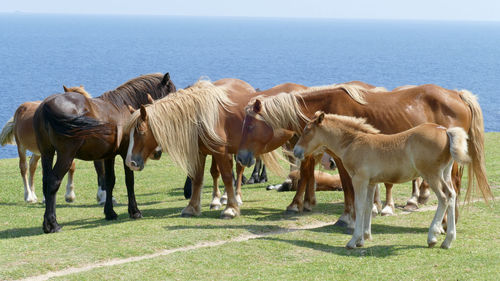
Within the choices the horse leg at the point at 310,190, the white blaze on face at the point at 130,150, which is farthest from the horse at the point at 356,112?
the white blaze on face at the point at 130,150

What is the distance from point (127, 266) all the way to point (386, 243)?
342 centimetres

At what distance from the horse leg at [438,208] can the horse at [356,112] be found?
1545 millimetres

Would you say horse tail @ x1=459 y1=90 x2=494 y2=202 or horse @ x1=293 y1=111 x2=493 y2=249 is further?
horse tail @ x1=459 y1=90 x2=494 y2=202

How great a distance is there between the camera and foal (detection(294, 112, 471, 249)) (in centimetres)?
795

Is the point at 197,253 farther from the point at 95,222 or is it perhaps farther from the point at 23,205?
the point at 23,205

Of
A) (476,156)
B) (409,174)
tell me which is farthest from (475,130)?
(409,174)

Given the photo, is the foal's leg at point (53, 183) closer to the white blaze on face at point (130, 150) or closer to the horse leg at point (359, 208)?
the white blaze on face at point (130, 150)

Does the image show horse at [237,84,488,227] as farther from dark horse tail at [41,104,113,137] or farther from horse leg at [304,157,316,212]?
dark horse tail at [41,104,113,137]

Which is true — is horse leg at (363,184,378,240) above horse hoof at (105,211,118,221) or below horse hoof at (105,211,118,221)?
above

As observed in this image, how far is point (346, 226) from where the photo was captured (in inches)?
390

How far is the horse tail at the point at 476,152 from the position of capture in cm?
938

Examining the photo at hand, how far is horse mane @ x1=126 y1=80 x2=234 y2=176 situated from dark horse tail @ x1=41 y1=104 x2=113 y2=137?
634 millimetres

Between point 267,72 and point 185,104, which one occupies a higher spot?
point 185,104

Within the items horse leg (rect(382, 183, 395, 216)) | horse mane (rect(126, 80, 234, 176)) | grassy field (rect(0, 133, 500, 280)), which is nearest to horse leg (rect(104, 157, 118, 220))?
grassy field (rect(0, 133, 500, 280))
